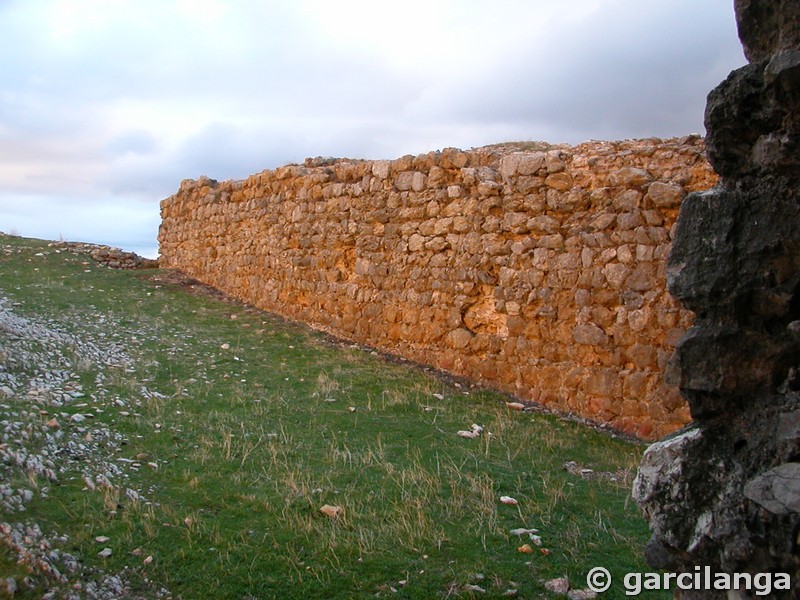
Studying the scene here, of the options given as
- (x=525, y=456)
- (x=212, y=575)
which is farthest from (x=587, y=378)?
(x=212, y=575)

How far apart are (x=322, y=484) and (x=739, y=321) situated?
3.54 meters

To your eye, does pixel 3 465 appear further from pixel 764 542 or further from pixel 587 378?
pixel 587 378

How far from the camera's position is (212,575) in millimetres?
3965

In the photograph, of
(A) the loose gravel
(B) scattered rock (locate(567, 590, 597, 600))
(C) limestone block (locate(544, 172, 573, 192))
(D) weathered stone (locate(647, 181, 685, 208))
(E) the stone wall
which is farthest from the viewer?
(C) limestone block (locate(544, 172, 573, 192))

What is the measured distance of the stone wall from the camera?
24.6 ft

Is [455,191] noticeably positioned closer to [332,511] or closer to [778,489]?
[332,511]

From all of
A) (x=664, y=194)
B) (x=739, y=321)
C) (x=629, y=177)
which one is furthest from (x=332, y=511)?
(x=629, y=177)

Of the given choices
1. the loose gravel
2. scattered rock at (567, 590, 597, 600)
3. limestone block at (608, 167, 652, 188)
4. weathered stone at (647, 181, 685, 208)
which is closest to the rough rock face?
scattered rock at (567, 590, 597, 600)

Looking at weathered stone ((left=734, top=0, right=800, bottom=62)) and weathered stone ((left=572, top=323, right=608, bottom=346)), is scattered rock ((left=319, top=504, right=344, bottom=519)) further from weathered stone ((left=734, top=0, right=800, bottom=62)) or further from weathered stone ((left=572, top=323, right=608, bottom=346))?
weathered stone ((left=572, top=323, right=608, bottom=346))

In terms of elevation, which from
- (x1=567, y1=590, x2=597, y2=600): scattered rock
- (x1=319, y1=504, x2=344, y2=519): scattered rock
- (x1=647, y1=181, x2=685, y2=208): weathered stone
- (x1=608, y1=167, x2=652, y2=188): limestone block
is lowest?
(x1=567, y1=590, x2=597, y2=600): scattered rock

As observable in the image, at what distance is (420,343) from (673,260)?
7201mm

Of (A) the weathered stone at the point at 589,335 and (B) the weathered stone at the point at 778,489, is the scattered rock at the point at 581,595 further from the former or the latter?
(A) the weathered stone at the point at 589,335

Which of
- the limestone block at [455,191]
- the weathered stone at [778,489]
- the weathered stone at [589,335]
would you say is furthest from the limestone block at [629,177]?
the weathered stone at [778,489]

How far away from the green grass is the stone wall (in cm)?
58
